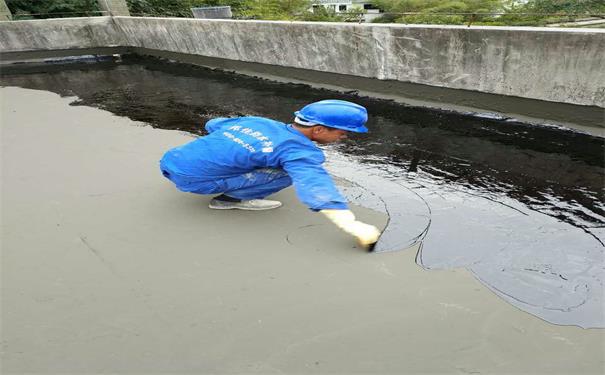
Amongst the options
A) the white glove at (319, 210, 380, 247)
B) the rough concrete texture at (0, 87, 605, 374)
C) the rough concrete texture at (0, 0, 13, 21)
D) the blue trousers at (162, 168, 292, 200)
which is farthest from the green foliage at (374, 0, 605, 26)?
the rough concrete texture at (0, 0, 13, 21)

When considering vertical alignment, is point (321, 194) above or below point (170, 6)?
below

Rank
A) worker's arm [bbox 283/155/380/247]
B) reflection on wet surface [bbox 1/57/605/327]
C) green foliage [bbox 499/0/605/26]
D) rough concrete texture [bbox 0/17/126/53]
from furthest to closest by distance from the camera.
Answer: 1. rough concrete texture [bbox 0/17/126/53]
2. green foliage [bbox 499/0/605/26]
3. reflection on wet surface [bbox 1/57/605/327]
4. worker's arm [bbox 283/155/380/247]

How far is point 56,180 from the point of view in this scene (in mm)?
2939

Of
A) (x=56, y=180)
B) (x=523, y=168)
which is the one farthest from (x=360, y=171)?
(x=56, y=180)

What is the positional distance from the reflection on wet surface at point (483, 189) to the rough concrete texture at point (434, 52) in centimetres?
35

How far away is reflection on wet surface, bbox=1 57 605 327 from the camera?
1953 mm

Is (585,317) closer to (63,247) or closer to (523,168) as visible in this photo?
(523,168)

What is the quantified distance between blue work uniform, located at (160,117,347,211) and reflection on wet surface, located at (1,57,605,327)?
0.61 meters

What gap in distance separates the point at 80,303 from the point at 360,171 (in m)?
2.10

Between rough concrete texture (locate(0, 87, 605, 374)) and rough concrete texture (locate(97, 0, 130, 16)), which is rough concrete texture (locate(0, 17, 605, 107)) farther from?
rough concrete texture (locate(97, 0, 130, 16))

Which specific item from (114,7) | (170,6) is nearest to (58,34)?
(114,7)

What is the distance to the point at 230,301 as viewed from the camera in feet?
5.85

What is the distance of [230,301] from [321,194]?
24.4 inches

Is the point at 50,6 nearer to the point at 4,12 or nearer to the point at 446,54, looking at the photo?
the point at 4,12
